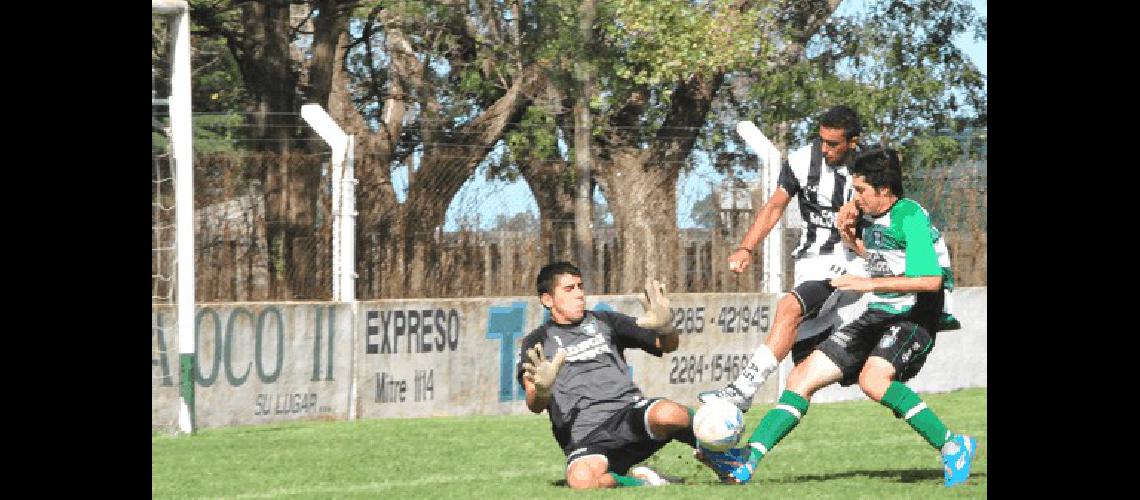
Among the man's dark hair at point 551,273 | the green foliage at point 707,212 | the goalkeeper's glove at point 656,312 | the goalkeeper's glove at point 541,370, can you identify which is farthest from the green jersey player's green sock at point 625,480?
the green foliage at point 707,212

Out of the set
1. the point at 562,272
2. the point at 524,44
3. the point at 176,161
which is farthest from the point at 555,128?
the point at 562,272

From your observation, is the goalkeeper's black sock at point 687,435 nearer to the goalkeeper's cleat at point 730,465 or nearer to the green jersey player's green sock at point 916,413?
the goalkeeper's cleat at point 730,465

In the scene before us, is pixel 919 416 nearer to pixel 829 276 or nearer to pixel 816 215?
pixel 829 276

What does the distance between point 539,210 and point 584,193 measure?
4.68 ft

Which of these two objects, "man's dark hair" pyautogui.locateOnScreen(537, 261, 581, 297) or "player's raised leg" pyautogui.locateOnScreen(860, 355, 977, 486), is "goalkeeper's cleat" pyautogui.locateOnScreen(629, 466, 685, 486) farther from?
"player's raised leg" pyautogui.locateOnScreen(860, 355, 977, 486)

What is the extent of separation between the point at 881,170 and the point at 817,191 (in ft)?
4.06

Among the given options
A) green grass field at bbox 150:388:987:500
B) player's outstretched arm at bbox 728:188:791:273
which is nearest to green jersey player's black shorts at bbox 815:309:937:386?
green grass field at bbox 150:388:987:500

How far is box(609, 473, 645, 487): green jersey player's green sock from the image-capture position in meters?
9.40

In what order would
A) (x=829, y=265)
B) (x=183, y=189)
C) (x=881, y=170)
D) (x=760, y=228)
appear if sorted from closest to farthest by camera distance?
(x=881, y=170) → (x=760, y=228) → (x=829, y=265) → (x=183, y=189)

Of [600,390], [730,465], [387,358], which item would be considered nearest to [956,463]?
[730,465]

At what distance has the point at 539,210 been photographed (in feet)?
56.3

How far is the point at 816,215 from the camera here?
11016 mm
